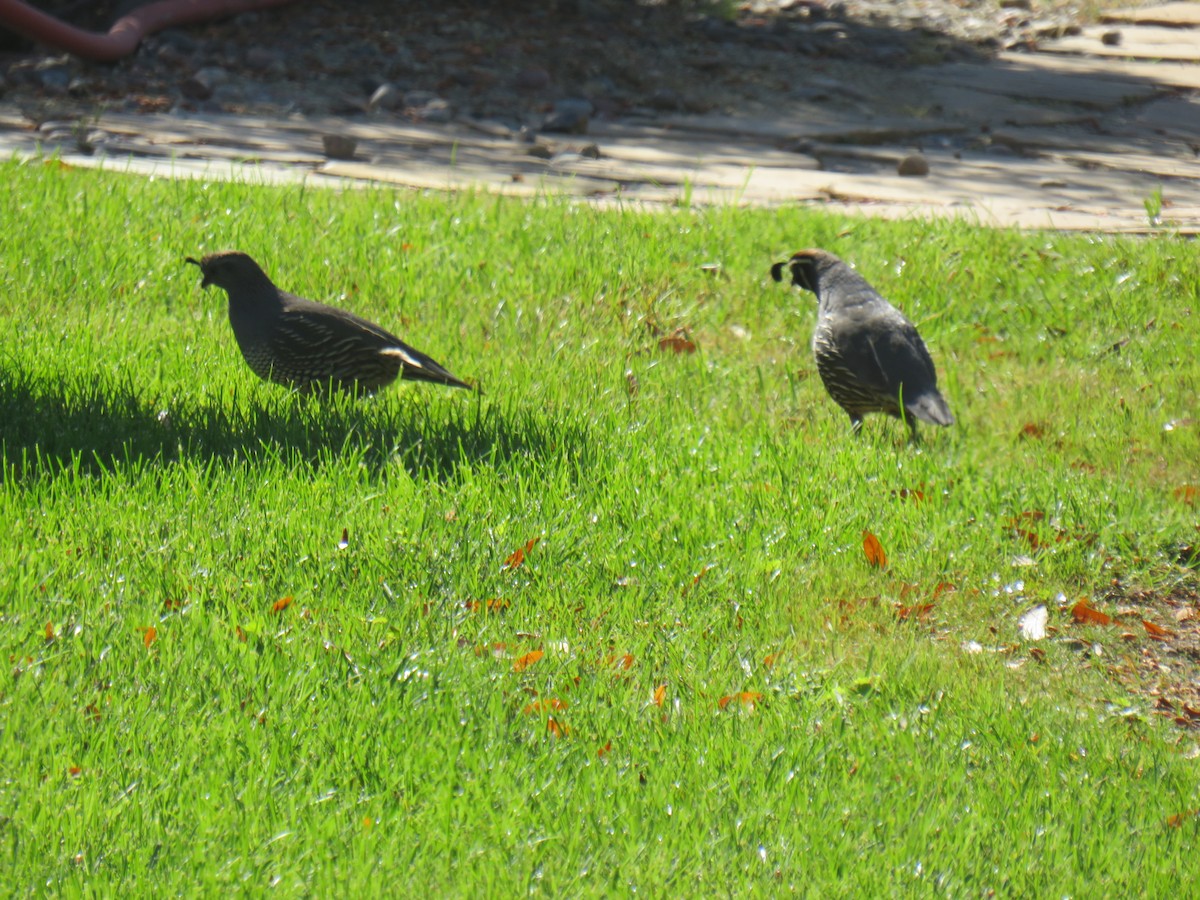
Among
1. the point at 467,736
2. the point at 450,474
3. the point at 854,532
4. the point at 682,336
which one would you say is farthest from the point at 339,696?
the point at 682,336

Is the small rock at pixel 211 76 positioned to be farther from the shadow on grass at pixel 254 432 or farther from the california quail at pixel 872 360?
the california quail at pixel 872 360

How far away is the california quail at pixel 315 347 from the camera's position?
5.54 metres

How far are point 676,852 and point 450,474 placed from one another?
2146mm

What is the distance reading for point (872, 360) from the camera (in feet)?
19.0

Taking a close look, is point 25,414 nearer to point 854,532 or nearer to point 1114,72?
point 854,532

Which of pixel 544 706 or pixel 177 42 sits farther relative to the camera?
pixel 177 42

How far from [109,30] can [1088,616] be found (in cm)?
922

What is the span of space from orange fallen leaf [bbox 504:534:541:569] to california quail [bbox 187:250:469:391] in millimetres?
1299

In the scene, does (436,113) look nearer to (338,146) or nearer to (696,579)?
(338,146)

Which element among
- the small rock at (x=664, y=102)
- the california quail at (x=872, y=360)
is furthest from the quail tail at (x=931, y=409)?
the small rock at (x=664, y=102)

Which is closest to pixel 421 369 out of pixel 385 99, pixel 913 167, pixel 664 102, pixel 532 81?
pixel 913 167

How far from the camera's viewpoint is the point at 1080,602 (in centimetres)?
445

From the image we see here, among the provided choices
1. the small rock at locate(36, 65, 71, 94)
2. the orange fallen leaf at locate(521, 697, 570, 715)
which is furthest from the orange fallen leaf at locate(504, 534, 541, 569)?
the small rock at locate(36, 65, 71, 94)

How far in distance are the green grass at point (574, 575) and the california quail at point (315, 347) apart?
13 centimetres
